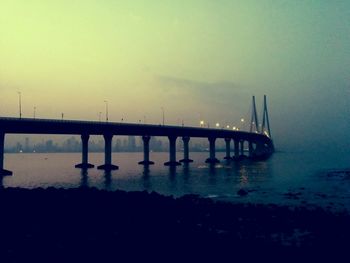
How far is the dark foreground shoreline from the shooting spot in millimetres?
20797

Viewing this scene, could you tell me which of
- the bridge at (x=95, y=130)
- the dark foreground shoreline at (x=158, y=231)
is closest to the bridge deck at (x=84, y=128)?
the bridge at (x=95, y=130)

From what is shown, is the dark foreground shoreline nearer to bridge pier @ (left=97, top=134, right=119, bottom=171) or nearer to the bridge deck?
the bridge deck

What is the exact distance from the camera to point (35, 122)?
82.0 metres

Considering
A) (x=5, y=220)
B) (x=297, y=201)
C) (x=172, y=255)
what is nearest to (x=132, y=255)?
(x=172, y=255)

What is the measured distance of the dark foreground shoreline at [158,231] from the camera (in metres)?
20.8

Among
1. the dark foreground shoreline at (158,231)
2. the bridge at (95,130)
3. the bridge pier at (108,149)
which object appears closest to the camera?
the dark foreground shoreline at (158,231)

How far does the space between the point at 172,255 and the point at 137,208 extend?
1423 cm

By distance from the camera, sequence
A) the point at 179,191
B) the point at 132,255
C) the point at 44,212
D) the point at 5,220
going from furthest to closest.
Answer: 1. the point at 179,191
2. the point at 44,212
3. the point at 5,220
4. the point at 132,255

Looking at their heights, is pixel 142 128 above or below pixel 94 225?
above

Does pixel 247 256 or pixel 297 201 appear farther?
pixel 297 201

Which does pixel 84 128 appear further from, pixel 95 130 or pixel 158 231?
pixel 158 231

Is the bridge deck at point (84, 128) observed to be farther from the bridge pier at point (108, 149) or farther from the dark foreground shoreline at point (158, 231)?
the dark foreground shoreline at point (158, 231)

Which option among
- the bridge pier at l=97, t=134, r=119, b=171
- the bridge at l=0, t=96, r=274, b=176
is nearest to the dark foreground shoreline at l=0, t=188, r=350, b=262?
the bridge at l=0, t=96, r=274, b=176

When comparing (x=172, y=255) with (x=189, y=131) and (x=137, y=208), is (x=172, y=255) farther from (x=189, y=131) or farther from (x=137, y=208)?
(x=189, y=131)
